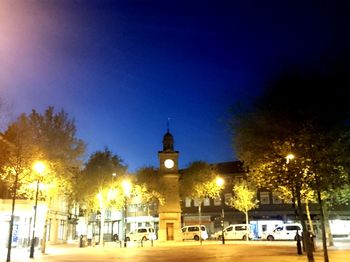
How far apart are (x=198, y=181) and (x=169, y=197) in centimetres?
1057

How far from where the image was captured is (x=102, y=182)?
45.1 meters

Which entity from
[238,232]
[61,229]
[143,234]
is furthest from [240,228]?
[61,229]

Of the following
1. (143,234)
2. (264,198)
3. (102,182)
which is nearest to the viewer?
(102,182)

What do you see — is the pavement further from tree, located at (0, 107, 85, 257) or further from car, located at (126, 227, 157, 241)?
car, located at (126, 227, 157, 241)

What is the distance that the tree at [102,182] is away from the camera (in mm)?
43938

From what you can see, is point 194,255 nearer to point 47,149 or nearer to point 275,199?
point 47,149

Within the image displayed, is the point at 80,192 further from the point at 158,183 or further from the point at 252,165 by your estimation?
the point at 252,165

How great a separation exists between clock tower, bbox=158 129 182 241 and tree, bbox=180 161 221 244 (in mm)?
7806

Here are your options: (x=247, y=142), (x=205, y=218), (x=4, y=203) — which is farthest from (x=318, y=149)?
(x=205, y=218)

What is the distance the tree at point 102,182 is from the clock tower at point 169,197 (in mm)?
6199

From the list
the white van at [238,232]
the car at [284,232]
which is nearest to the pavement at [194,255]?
the car at [284,232]

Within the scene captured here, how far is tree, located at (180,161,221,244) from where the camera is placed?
197 feet

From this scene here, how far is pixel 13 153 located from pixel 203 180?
37.3 metres

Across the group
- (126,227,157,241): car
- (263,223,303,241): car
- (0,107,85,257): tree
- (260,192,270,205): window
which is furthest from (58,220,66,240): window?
(260,192,270,205): window
